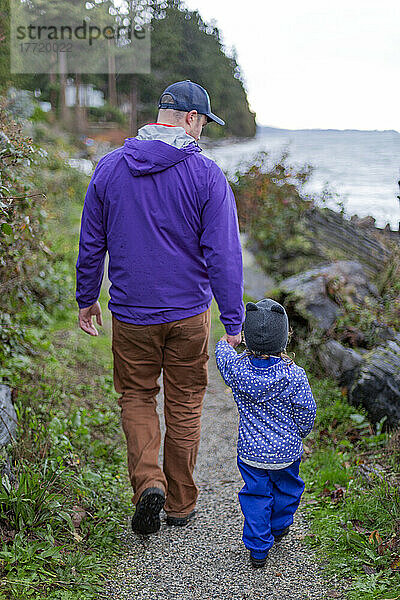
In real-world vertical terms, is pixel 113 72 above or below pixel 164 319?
above

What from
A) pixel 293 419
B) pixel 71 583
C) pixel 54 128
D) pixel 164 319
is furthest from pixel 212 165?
pixel 54 128

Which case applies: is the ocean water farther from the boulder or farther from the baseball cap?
the baseball cap

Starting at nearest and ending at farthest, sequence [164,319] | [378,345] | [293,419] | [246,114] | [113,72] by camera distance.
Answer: [293,419], [164,319], [378,345], [246,114], [113,72]

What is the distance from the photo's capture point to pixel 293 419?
2459mm

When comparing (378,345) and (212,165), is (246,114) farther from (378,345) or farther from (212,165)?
(212,165)

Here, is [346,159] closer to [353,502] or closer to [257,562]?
[353,502]

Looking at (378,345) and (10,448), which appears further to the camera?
(378,345)

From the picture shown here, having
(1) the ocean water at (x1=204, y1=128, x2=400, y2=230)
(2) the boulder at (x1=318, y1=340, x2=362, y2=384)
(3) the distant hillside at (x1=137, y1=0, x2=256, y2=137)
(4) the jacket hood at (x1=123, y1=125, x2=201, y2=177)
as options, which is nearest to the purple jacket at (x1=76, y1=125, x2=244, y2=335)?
(4) the jacket hood at (x1=123, y1=125, x2=201, y2=177)

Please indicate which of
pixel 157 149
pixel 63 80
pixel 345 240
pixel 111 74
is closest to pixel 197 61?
pixel 111 74

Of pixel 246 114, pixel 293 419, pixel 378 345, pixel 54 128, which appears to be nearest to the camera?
pixel 293 419

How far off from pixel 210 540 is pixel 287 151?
661cm

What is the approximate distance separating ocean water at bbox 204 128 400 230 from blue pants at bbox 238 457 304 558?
3.53 metres

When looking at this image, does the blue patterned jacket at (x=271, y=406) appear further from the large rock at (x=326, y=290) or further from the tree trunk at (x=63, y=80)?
the tree trunk at (x=63, y=80)

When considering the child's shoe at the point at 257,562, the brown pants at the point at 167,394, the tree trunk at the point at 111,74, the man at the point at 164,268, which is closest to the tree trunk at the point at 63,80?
the tree trunk at the point at 111,74
